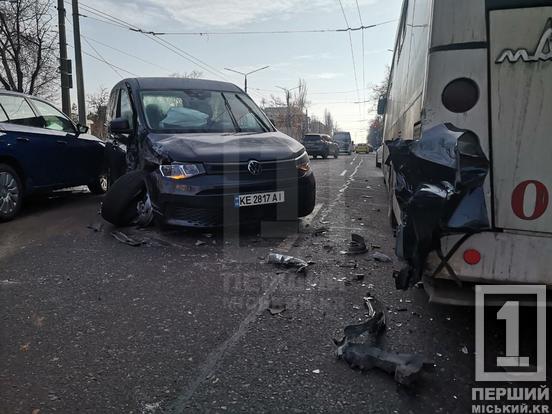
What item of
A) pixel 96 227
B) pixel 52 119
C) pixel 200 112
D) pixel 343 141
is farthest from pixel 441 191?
pixel 343 141

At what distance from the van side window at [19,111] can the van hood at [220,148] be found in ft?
7.55

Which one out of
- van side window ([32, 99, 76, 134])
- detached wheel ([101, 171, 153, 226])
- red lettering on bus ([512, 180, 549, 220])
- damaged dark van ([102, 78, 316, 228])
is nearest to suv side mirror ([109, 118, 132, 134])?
damaged dark van ([102, 78, 316, 228])

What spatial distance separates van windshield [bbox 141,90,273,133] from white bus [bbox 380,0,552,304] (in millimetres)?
4022

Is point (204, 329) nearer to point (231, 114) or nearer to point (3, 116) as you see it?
point (231, 114)

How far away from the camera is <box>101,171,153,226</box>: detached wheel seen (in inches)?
225

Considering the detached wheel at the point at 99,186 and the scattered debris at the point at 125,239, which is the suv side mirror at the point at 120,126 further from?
the detached wheel at the point at 99,186

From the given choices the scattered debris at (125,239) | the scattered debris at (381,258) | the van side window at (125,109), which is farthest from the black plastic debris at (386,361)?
the van side window at (125,109)

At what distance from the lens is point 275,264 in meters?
4.57

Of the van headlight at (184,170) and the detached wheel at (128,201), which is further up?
the van headlight at (184,170)

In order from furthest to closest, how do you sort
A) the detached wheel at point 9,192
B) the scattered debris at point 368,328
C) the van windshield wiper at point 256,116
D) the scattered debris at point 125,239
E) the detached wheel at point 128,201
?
the van windshield wiper at point 256,116
the detached wheel at point 9,192
the detached wheel at point 128,201
the scattered debris at point 125,239
the scattered debris at point 368,328

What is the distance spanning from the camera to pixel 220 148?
5.39m

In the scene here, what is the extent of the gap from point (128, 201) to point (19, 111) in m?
2.44

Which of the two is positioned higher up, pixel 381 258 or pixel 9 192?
pixel 9 192

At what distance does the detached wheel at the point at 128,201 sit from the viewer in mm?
5719
